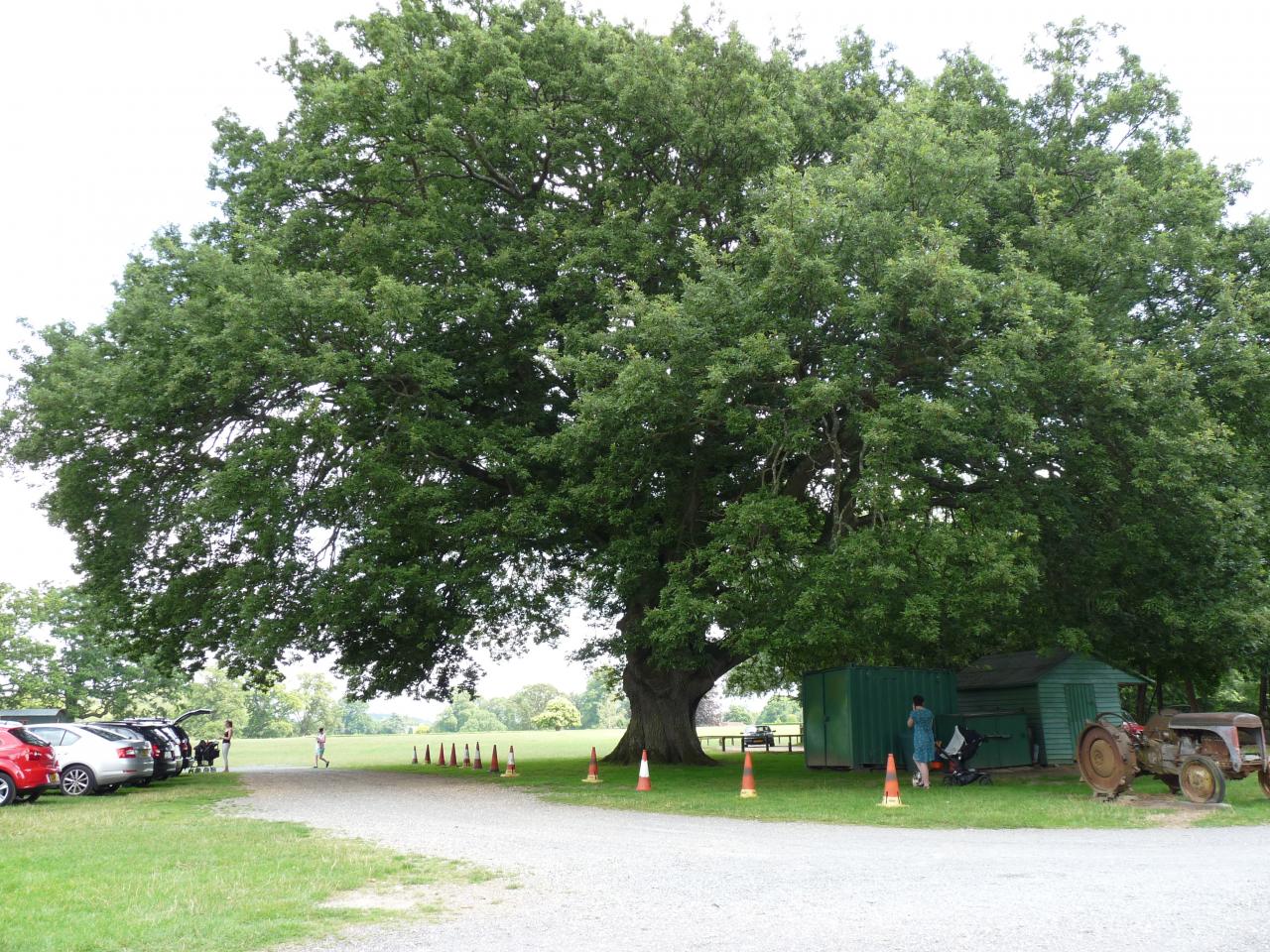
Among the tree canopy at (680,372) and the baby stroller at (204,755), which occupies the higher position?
the tree canopy at (680,372)

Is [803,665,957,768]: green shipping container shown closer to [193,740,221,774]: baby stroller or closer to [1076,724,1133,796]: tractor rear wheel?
[1076,724,1133,796]: tractor rear wheel

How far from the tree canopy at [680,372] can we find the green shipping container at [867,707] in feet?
3.55

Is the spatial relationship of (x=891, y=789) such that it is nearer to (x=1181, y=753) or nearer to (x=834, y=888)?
(x=1181, y=753)

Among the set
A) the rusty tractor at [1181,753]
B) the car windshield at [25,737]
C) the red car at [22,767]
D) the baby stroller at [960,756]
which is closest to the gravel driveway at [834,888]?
the rusty tractor at [1181,753]

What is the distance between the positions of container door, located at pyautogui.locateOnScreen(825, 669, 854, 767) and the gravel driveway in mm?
7782

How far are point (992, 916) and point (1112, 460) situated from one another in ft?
43.4

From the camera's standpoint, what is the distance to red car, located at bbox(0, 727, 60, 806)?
1758cm

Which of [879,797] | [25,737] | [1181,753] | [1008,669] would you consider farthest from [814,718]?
[25,737]

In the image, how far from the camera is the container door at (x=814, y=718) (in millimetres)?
21641

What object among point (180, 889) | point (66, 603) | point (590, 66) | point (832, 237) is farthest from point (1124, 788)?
point (66, 603)

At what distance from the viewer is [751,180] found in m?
21.3

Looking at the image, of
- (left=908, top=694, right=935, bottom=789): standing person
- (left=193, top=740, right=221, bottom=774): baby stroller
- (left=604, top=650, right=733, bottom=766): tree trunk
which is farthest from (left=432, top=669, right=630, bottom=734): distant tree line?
(left=908, top=694, right=935, bottom=789): standing person

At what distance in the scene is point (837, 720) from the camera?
21.0 metres

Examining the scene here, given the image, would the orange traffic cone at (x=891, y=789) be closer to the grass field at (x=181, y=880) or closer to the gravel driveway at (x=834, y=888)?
the gravel driveway at (x=834, y=888)
